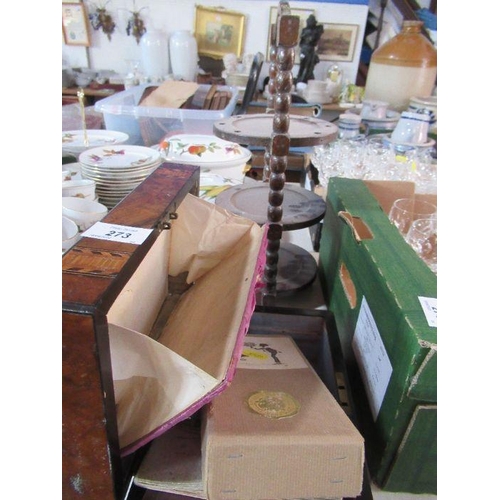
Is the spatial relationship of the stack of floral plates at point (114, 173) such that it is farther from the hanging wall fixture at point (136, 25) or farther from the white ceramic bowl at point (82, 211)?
the hanging wall fixture at point (136, 25)

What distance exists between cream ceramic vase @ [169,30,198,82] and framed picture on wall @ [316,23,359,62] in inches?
35.8

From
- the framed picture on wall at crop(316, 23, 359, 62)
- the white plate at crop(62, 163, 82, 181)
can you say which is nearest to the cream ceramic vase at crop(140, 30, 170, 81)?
the framed picture on wall at crop(316, 23, 359, 62)

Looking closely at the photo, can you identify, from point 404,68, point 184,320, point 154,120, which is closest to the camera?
point 184,320

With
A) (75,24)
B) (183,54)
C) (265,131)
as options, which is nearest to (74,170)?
(265,131)

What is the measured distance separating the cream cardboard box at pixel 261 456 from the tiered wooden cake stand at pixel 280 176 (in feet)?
1.26

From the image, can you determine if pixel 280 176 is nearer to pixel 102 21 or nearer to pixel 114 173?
pixel 114 173

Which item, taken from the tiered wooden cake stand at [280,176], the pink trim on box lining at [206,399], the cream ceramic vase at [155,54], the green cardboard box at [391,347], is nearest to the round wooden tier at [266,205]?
the tiered wooden cake stand at [280,176]

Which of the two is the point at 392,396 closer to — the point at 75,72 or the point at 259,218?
the point at 259,218

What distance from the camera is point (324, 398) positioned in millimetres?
482

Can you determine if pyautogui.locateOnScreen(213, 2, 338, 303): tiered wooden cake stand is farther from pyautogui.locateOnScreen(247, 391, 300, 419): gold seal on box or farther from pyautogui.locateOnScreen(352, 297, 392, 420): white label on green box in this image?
pyautogui.locateOnScreen(247, 391, 300, 419): gold seal on box

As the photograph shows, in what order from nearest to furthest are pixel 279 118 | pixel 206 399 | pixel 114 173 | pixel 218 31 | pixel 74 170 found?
pixel 206 399 → pixel 279 118 → pixel 114 173 → pixel 74 170 → pixel 218 31

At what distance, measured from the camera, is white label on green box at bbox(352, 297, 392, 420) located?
487 mm

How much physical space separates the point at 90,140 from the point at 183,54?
1887 millimetres

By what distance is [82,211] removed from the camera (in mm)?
780
